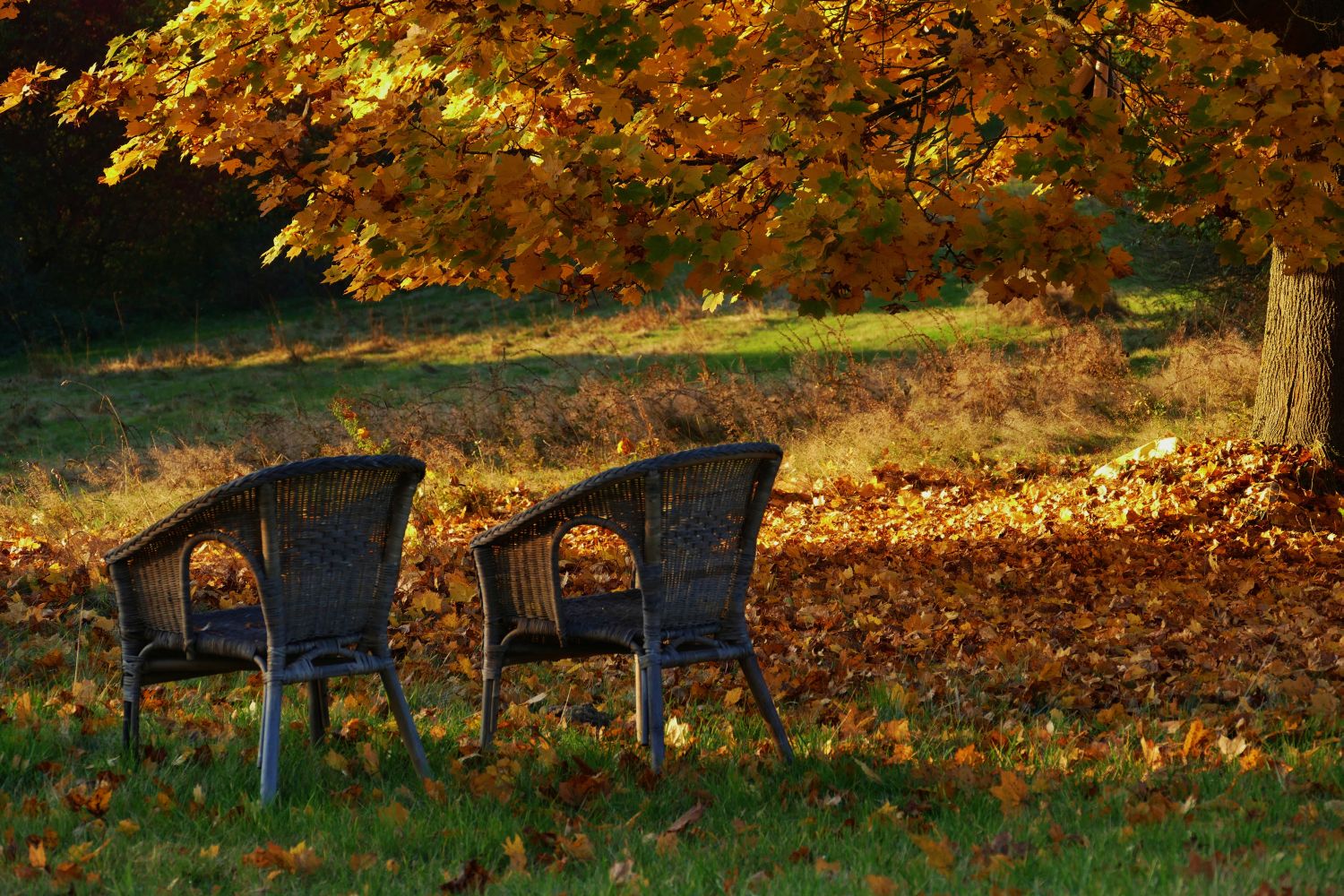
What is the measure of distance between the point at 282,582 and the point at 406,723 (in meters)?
0.58

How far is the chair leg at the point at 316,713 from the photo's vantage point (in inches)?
170

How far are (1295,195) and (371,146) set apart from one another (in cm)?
387

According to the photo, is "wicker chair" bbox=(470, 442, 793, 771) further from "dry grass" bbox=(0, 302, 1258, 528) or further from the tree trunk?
"dry grass" bbox=(0, 302, 1258, 528)

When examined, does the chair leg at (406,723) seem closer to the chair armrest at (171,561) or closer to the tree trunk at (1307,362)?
the chair armrest at (171,561)

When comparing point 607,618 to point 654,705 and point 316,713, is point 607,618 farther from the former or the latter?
point 316,713

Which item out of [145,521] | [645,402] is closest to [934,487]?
[645,402]

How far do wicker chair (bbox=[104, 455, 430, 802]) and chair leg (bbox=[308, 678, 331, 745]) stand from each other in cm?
29

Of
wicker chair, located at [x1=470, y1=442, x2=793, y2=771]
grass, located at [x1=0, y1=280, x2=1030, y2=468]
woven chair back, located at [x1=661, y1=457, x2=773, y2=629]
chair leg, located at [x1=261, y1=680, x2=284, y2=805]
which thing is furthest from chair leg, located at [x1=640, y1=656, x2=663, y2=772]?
grass, located at [x1=0, y1=280, x2=1030, y2=468]

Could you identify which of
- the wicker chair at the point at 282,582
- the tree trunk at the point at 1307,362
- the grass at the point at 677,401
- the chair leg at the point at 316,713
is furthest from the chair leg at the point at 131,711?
the tree trunk at the point at 1307,362

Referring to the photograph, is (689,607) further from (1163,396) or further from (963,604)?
(1163,396)

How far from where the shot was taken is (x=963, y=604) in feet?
22.3

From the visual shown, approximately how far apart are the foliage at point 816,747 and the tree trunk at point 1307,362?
102 centimetres

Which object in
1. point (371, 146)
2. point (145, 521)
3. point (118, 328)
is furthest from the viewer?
point (118, 328)

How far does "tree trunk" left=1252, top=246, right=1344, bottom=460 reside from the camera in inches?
345
